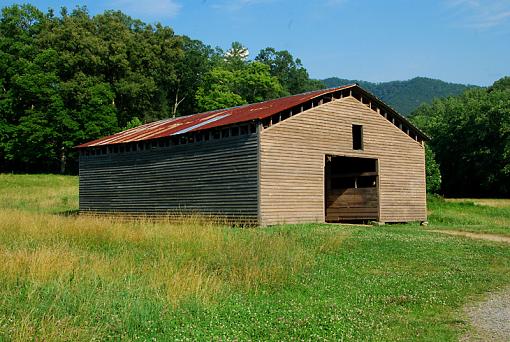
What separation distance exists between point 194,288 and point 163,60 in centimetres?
6158

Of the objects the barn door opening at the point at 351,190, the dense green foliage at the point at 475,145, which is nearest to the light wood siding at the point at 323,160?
the barn door opening at the point at 351,190

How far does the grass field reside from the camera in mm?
7426

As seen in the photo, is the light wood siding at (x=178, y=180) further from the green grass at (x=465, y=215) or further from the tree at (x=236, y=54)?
the tree at (x=236, y=54)


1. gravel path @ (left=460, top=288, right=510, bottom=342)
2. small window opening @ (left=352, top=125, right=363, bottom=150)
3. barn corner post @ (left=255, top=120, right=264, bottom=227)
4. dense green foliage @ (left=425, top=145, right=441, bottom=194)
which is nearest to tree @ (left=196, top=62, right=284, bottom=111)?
dense green foliage @ (left=425, top=145, right=441, bottom=194)

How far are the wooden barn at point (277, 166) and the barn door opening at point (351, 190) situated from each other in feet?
0.18

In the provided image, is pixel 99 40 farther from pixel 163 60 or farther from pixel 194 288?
pixel 194 288

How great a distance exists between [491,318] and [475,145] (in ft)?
196

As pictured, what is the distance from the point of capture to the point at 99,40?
62.2 metres

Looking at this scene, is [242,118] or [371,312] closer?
[371,312]

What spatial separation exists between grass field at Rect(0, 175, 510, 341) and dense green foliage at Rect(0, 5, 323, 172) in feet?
142

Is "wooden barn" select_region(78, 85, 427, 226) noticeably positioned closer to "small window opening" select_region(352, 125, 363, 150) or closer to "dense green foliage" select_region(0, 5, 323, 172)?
"small window opening" select_region(352, 125, 363, 150)

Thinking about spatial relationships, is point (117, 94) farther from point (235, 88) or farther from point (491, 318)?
point (491, 318)

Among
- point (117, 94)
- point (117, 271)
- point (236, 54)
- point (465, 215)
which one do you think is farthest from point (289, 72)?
point (117, 271)

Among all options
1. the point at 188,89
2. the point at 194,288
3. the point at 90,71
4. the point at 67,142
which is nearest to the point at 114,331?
the point at 194,288
